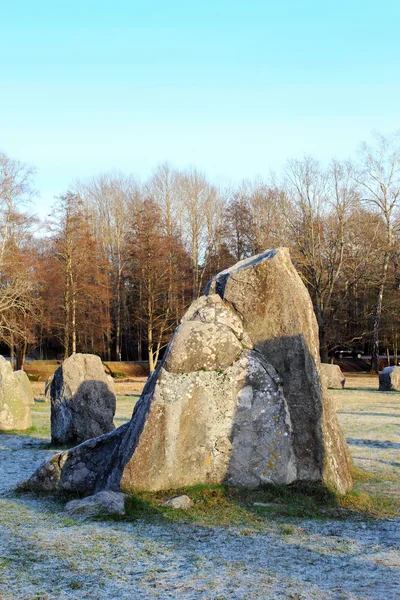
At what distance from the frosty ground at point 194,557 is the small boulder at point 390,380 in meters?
20.4

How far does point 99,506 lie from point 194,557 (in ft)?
5.59

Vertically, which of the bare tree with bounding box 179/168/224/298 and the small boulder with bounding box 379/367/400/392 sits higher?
the bare tree with bounding box 179/168/224/298

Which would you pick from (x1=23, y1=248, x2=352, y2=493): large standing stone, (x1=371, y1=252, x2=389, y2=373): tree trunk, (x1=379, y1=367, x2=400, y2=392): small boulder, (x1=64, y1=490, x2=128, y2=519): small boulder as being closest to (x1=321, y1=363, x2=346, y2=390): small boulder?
(x1=379, y1=367, x2=400, y2=392): small boulder

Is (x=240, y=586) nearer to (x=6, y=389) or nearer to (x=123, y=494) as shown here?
(x=123, y=494)

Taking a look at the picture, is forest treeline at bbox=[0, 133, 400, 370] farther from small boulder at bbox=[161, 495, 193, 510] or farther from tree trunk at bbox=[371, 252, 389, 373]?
small boulder at bbox=[161, 495, 193, 510]

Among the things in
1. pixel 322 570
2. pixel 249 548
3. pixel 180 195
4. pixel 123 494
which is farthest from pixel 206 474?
pixel 180 195

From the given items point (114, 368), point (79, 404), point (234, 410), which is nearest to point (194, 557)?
point (234, 410)

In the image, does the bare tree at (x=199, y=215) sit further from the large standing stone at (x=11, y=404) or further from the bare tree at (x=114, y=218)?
the large standing stone at (x=11, y=404)

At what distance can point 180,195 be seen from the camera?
57969mm

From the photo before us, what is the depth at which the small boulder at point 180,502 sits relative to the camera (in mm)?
7070

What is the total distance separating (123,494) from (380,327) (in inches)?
1660

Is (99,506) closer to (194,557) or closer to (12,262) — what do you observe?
(194,557)

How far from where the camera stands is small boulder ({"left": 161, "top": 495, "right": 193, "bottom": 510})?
7.07 metres

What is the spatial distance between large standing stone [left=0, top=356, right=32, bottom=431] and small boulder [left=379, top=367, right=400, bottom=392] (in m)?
17.1
